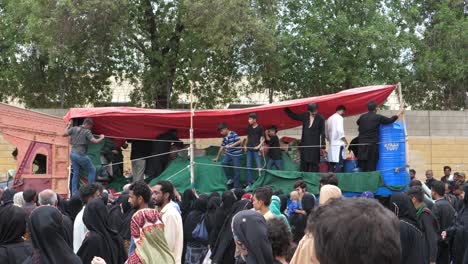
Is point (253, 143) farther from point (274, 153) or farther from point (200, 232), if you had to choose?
point (200, 232)

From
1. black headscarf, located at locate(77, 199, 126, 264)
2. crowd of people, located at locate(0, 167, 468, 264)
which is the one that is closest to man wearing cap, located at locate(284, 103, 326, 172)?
crowd of people, located at locate(0, 167, 468, 264)

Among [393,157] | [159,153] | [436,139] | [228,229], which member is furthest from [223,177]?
[436,139]

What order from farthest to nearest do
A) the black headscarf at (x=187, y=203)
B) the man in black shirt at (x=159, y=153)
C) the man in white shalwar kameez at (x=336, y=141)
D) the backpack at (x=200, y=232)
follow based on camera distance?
the man in black shirt at (x=159, y=153) → the man in white shalwar kameez at (x=336, y=141) → the black headscarf at (x=187, y=203) → the backpack at (x=200, y=232)

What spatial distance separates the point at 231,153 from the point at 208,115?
1.01 metres

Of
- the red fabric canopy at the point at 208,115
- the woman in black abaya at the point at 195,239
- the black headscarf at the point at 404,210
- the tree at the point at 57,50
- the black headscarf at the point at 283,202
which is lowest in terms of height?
the woman in black abaya at the point at 195,239

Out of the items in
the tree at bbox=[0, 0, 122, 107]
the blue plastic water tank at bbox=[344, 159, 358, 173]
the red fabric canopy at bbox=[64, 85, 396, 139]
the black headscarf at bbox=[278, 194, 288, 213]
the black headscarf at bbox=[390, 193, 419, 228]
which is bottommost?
the black headscarf at bbox=[278, 194, 288, 213]

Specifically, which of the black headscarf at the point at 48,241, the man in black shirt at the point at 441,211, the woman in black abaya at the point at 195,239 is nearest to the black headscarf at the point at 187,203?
the woman in black abaya at the point at 195,239

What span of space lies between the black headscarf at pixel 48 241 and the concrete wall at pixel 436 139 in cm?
1591

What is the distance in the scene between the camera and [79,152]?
42.4 ft

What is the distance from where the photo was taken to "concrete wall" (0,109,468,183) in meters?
21.3

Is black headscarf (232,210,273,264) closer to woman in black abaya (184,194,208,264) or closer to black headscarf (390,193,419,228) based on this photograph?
black headscarf (390,193,419,228)

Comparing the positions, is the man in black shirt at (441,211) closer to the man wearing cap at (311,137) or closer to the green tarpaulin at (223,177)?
the green tarpaulin at (223,177)

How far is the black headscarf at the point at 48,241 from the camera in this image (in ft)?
17.9

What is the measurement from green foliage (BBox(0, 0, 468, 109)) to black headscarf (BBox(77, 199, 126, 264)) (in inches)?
533
